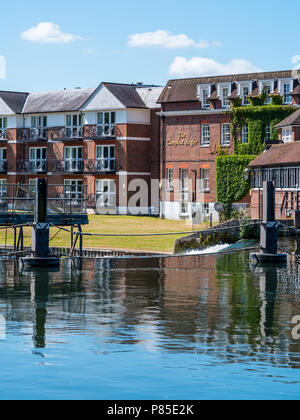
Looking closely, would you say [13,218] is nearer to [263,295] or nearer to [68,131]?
[263,295]

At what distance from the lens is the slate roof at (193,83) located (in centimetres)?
6100

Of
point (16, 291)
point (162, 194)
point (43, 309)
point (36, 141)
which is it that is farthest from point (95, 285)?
point (36, 141)

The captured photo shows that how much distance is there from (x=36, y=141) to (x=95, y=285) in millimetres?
49423

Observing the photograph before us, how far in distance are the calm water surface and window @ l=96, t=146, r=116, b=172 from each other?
3919cm

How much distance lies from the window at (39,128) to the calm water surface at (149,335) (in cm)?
4588

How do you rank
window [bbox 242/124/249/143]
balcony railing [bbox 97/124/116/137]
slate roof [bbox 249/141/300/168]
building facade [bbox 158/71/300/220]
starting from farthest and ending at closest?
balcony railing [bbox 97/124/116/137] → window [bbox 242/124/249/143] → building facade [bbox 158/71/300/220] → slate roof [bbox 249/141/300/168]

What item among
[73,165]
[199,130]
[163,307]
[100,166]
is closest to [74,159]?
[73,165]

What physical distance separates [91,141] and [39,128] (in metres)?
7.26

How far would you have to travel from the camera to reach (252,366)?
53.6 ft

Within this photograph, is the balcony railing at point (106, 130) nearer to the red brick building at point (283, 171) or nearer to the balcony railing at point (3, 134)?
the balcony railing at point (3, 134)

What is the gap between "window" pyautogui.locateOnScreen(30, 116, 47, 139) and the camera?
7650 centimetres

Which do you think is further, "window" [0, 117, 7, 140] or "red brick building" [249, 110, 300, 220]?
"window" [0, 117, 7, 140]

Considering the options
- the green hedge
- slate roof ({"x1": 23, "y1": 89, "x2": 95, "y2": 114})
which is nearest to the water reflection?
the green hedge

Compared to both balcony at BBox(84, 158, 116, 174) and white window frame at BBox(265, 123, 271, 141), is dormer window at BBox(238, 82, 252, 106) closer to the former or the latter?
white window frame at BBox(265, 123, 271, 141)
